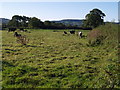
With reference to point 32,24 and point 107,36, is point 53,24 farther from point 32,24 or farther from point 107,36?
point 107,36

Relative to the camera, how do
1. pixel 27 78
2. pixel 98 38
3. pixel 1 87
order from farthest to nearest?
pixel 98 38 → pixel 27 78 → pixel 1 87

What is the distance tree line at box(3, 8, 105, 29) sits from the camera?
2195 inches

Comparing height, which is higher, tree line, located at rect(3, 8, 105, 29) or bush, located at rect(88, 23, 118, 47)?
tree line, located at rect(3, 8, 105, 29)

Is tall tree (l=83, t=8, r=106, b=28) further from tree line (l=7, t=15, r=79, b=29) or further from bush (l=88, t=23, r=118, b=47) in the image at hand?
bush (l=88, t=23, r=118, b=47)

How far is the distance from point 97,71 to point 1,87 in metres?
4.08

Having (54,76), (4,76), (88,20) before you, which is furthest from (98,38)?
(88,20)

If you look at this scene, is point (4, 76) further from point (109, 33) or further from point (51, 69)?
point (109, 33)

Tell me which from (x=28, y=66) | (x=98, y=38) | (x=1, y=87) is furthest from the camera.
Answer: (x=98, y=38)

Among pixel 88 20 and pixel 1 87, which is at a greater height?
Result: pixel 88 20

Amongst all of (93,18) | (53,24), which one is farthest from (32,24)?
(93,18)

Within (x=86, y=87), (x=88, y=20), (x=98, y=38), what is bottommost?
(x=86, y=87)

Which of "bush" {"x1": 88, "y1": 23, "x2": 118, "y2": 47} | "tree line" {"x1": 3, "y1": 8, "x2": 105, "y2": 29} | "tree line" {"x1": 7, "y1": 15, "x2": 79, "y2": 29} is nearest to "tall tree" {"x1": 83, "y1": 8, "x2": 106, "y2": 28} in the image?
"tree line" {"x1": 3, "y1": 8, "x2": 105, "y2": 29}

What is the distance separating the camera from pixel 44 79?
21.4 feet

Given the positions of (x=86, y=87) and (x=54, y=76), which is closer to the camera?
(x=86, y=87)
